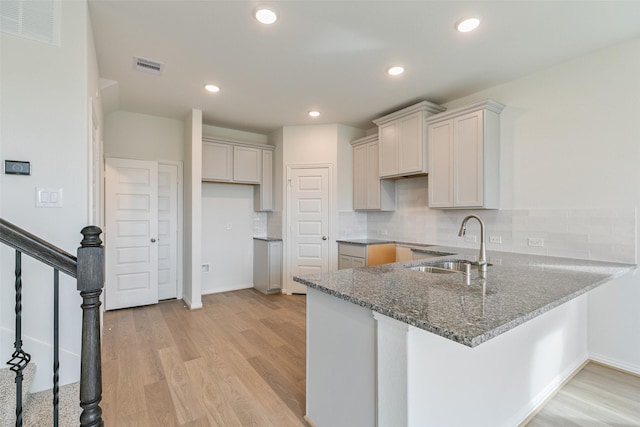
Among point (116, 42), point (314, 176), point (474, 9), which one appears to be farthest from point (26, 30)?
point (314, 176)

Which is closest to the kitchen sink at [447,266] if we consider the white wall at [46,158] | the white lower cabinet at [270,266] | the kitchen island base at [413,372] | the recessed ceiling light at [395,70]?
the kitchen island base at [413,372]

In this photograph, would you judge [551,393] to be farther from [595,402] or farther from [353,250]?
[353,250]

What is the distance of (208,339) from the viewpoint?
3.11 metres

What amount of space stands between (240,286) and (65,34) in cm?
393

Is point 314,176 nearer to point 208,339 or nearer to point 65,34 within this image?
point 208,339

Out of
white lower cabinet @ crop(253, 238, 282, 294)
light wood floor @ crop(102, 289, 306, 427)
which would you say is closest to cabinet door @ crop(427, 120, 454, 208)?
light wood floor @ crop(102, 289, 306, 427)

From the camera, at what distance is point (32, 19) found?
188 centimetres

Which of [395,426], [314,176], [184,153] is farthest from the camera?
[314,176]

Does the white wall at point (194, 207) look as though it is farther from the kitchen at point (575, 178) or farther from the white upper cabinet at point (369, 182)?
the kitchen at point (575, 178)

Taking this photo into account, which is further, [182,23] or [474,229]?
[474,229]

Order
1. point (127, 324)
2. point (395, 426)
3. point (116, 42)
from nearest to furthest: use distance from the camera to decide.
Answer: point (395, 426) → point (116, 42) → point (127, 324)

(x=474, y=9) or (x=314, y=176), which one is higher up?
(x=474, y=9)

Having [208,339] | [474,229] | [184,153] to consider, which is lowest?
[208,339]

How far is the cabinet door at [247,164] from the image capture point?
4.72m
